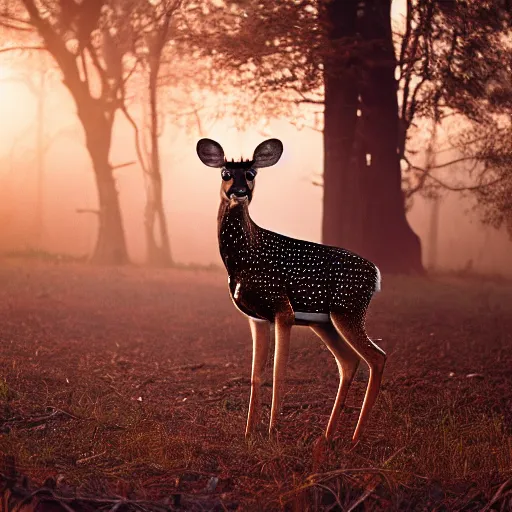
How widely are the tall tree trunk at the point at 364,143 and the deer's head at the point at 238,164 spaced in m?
6.83

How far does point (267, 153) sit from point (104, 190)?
405 inches

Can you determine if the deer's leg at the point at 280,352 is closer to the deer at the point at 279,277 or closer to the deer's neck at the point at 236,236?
the deer at the point at 279,277

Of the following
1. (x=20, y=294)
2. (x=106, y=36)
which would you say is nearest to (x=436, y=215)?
(x=106, y=36)

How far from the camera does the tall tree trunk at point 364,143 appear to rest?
36.9ft

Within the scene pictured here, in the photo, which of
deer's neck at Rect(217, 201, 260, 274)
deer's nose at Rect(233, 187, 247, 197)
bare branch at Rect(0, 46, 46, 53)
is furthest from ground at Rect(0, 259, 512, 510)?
bare branch at Rect(0, 46, 46, 53)

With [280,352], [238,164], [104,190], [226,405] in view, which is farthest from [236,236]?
[104,190]

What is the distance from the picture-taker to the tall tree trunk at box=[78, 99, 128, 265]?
46.7 ft

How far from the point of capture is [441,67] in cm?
1126

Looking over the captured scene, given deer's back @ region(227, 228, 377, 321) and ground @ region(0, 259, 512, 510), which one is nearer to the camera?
ground @ region(0, 259, 512, 510)

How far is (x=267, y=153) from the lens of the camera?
4.58m

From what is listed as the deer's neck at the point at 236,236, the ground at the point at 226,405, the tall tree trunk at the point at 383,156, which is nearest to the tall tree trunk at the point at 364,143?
Result: the tall tree trunk at the point at 383,156

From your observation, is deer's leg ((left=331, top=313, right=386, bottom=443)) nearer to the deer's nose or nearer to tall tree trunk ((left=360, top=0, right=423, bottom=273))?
the deer's nose

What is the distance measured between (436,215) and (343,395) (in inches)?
569

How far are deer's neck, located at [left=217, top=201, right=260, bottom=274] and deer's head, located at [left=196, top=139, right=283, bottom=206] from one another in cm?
8
